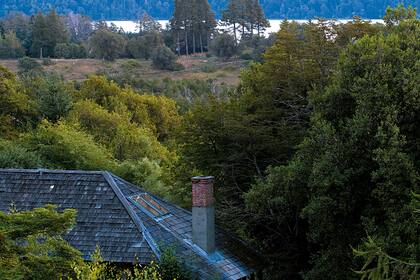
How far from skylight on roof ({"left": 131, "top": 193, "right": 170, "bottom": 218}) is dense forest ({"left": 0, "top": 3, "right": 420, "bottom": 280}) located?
3.13 meters

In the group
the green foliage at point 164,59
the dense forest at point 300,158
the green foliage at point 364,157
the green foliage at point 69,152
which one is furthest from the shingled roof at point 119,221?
the green foliage at point 164,59

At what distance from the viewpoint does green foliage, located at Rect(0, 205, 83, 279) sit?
478 inches

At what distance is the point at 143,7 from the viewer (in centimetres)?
18900

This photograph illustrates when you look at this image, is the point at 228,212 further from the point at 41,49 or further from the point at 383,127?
the point at 41,49

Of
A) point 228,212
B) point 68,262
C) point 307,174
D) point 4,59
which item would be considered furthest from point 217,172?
point 4,59

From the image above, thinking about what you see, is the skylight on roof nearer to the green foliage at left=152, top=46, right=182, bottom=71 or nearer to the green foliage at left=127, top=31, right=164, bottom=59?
the green foliage at left=152, top=46, right=182, bottom=71

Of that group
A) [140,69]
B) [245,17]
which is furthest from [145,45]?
[245,17]

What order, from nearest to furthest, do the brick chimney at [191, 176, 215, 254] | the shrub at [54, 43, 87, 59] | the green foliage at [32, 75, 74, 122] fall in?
the brick chimney at [191, 176, 215, 254], the green foliage at [32, 75, 74, 122], the shrub at [54, 43, 87, 59]

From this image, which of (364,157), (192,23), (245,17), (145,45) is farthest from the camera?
(192,23)

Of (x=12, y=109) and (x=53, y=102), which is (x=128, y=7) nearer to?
(x=12, y=109)

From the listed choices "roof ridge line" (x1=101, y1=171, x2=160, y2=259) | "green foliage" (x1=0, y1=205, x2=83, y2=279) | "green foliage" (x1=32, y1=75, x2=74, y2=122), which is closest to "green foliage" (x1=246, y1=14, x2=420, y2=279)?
"roof ridge line" (x1=101, y1=171, x2=160, y2=259)

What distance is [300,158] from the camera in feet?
68.1

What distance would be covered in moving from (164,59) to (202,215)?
7511 centimetres

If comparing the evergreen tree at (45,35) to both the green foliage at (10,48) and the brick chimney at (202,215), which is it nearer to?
the green foliage at (10,48)
